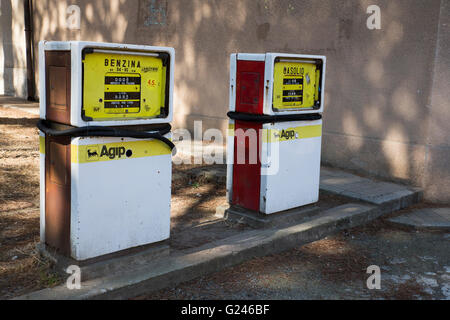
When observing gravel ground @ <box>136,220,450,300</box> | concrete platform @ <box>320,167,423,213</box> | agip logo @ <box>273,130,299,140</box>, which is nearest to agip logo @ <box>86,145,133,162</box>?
gravel ground @ <box>136,220,450,300</box>

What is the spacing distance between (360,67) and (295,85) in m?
2.43

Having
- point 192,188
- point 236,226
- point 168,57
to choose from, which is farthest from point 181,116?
point 168,57

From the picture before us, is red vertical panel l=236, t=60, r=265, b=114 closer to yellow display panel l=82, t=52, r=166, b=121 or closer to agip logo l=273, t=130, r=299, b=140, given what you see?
agip logo l=273, t=130, r=299, b=140

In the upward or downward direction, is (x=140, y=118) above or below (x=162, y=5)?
below

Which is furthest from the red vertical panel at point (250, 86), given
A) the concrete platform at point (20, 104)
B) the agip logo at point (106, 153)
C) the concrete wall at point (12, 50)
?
Result: the concrete wall at point (12, 50)

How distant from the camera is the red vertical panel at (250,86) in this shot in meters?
5.00

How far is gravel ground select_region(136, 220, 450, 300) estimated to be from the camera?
3945 mm

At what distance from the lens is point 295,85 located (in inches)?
205

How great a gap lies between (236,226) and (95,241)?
187 cm

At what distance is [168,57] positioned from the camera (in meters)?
4.05

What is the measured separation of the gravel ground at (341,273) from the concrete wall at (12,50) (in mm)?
13545

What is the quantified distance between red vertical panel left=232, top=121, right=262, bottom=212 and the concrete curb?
415 mm

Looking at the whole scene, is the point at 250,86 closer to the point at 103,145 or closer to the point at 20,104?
the point at 103,145

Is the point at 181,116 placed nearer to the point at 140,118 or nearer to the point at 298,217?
the point at 298,217
